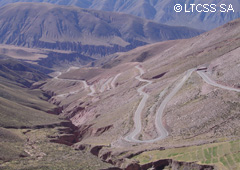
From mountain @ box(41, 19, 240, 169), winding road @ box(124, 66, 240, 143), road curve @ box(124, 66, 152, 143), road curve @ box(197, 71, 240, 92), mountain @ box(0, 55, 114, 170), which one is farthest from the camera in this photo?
road curve @ box(197, 71, 240, 92)

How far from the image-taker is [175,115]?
197 ft

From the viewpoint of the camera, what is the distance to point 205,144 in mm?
43125

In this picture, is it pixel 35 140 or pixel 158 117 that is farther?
pixel 158 117

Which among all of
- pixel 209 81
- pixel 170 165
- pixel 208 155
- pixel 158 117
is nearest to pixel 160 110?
pixel 158 117

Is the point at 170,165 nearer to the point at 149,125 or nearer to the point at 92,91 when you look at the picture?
the point at 149,125

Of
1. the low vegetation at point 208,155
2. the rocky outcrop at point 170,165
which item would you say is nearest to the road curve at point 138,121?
the low vegetation at point 208,155

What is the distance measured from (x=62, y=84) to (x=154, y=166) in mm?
114530

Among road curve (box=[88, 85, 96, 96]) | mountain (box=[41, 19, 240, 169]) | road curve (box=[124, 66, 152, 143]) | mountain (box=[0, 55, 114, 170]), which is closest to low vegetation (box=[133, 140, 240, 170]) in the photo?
mountain (box=[41, 19, 240, 169])

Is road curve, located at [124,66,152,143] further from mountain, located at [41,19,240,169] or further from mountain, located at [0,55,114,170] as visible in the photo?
mountain, located at [0,55,114,170]

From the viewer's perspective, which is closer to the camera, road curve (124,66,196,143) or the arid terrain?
the arid terrain

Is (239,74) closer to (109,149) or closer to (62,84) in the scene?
(109,149)

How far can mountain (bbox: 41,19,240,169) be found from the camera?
4316cm

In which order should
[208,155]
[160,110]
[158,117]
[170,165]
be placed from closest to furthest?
1. [208,155]
2. [170,165]
3. [158,117]
4. [160,110]

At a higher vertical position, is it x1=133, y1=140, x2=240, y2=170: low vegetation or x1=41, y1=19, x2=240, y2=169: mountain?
x1=41, y1=19, x2=240, y2=169: mountain
